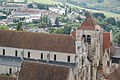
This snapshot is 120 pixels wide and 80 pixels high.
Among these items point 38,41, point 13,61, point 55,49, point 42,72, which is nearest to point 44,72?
point 42,72

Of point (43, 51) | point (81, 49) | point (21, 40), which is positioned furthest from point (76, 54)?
point (21, 40)

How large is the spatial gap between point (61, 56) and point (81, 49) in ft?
13.9

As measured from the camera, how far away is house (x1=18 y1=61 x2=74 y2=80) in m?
52.3

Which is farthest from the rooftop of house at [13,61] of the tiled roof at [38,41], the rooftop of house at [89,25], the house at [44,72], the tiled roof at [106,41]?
the tiled roof at [106,41]

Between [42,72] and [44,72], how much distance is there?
0.34 meters

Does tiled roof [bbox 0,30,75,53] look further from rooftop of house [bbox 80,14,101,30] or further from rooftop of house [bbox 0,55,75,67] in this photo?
rooftop of house [bbox 80,14,101,30]

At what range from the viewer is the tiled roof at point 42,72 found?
52.4 metres

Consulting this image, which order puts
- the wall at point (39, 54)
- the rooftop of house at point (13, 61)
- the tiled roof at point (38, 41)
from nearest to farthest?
the wall at point (39, 54) < the tiled roof at point (38, 41) < the rooftop of house at point (13, 61)

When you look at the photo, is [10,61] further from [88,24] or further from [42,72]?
[88,24]

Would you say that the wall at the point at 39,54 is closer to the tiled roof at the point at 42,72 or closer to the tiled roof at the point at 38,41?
the tiled roof at the point at 38,41

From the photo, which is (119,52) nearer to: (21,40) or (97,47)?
(97,47)

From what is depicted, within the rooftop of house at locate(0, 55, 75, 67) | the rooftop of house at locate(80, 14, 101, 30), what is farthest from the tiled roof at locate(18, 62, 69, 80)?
the rooftop of house at locate(80, 14, 101, 30)

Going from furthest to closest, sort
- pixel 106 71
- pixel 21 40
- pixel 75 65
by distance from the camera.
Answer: pixel 106 71 → pixel 21 40 → pixel 75 65

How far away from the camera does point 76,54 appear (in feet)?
214
